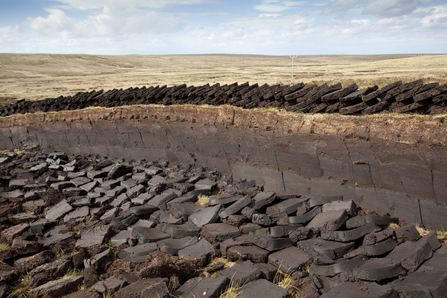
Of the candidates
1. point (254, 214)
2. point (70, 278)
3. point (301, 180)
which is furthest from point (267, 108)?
point (70, 278)

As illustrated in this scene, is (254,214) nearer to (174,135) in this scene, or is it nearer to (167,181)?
(167,181)

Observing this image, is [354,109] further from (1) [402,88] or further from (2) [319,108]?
(1) [402,88]

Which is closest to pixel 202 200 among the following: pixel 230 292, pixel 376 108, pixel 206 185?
pixel 206 185

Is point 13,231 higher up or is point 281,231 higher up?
point 281,231

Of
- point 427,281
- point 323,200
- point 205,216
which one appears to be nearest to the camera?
point 427,281

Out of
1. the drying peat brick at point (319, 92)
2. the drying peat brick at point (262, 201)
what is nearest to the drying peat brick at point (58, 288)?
the drying peat brick at point (262, 201)

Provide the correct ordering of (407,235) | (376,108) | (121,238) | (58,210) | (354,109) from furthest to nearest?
(58,210) → (354,109) → (121,238) → (376,108) → (407,235)

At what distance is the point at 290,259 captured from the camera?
17.2ft

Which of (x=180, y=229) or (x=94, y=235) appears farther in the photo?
(x=94, y=235)

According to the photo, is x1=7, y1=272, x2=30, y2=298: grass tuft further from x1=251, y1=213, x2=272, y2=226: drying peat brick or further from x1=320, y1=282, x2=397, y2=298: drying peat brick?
x1=320, y1=282, x2=397, y2=298: drying peat brick

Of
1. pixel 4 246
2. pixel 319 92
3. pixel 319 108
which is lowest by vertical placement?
pixel 4 246

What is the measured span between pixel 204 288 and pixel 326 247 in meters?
1.88

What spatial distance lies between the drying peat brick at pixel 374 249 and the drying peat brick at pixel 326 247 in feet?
0.33

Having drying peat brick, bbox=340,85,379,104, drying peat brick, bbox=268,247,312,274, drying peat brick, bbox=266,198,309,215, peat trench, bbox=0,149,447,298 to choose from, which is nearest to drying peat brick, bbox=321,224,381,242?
peat trench, bbox=0,149,447,298
